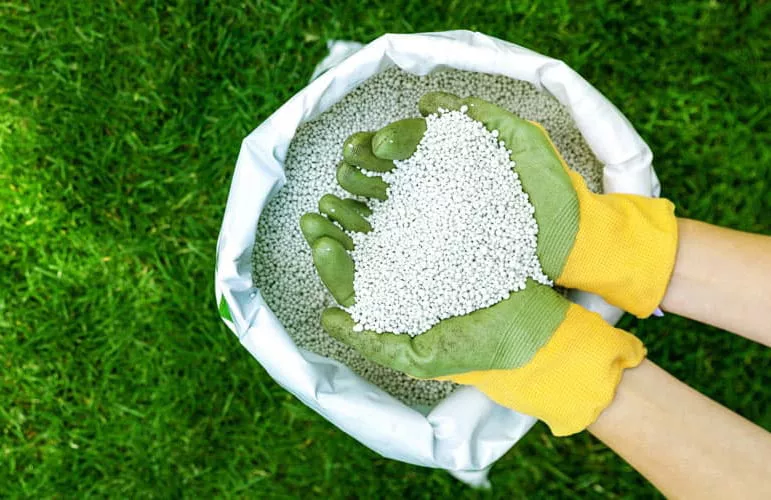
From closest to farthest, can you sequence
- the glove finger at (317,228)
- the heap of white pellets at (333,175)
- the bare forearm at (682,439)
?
the bare forearm at (682,439), the glove finger at (317,228), the heap of white pellets at (333,175)

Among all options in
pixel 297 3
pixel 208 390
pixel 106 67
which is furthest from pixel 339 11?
pixel 208 390

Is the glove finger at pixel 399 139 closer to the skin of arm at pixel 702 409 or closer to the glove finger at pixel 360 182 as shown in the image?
the glove finger at pixel 360 182

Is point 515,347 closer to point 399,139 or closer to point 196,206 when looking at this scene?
point 399,139

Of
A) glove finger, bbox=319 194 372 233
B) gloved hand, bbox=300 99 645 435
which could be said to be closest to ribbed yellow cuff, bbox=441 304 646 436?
gloved hand, bbox=300 99 645 435

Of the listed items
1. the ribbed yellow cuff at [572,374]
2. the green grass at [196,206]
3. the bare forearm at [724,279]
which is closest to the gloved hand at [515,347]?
the ribbed yellow cuff at [572,374]

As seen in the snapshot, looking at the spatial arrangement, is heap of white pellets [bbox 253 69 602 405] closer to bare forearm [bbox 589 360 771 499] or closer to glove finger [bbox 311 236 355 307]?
glove finger [bbox 311 236 355 307]

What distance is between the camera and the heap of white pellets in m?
0.99

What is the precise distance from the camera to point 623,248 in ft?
2.79

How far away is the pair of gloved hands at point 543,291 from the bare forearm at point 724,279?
1.0 inches

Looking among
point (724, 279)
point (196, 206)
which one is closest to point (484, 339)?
point (724, 279)

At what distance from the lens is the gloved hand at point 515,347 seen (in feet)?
2.67

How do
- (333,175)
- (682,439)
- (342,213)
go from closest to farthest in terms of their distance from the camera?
1. (682,439)
2. (342,213)
3. (333,175)

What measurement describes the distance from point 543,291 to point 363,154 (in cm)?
29

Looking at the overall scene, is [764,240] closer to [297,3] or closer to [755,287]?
[755,287]
